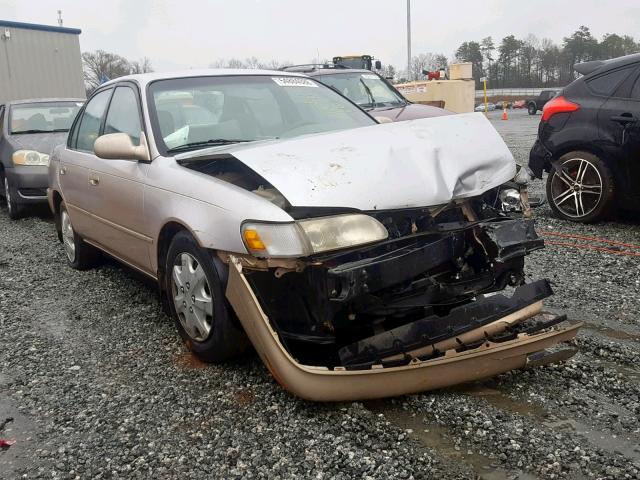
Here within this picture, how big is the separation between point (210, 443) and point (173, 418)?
317 mm

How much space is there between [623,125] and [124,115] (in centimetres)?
442

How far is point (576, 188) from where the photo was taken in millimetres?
6254

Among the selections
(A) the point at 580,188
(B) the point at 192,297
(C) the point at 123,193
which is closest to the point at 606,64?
(A) the point at 580,188

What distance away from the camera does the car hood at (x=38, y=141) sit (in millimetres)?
8750

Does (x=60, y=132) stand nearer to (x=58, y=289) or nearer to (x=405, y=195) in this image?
(x=58, y=289)

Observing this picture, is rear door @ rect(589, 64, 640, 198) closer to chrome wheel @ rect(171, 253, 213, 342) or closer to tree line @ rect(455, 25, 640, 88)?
chrome wheel @ rect(171, 253, 213, 342)

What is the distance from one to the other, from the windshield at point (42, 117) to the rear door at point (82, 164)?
4233 millimetres

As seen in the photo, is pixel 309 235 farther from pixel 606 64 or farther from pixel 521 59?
pixel 521 59

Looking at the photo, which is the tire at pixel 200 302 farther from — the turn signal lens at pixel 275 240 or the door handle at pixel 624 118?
the door handle at pixel 624 118

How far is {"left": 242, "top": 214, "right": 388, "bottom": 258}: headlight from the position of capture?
274 cm

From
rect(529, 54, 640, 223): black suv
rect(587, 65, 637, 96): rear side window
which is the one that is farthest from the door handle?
rect(587, 65, 637, 96): rear side window

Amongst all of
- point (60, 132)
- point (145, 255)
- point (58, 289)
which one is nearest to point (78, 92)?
point (60, 132)

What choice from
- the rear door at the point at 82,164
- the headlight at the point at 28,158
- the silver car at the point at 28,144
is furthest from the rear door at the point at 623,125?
the headlight at the point at 28,158

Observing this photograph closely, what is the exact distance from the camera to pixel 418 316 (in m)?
3.14
